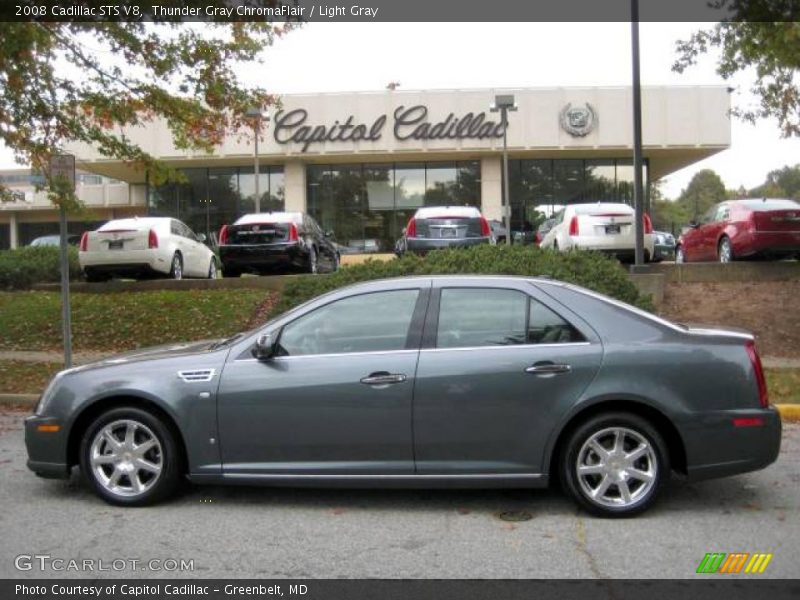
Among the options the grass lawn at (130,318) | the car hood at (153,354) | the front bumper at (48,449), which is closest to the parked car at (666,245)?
the grass lawn at (130,318)

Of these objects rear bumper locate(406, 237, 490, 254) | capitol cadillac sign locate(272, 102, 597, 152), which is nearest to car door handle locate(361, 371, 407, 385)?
rear bumper locate(406, 237, 490, 254)

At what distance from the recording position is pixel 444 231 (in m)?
15.2

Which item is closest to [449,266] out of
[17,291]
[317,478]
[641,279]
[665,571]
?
[641,279]

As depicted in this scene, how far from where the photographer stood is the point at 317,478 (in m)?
4.96

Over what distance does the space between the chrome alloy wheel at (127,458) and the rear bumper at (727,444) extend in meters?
3.40

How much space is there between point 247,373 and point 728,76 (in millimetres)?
10018

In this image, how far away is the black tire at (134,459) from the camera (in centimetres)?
510

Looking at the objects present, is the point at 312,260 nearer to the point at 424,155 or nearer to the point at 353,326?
the point at 353,326

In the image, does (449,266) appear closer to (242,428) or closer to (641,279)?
(641,279)

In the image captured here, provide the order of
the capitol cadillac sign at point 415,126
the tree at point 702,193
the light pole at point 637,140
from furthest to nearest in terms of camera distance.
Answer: the tree at point 702,193 → the capitol cadillac sign at point 415,126 → the light pole at point 637,140

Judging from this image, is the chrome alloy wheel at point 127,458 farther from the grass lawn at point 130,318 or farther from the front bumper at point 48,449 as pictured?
the grass lawn at point 130,318

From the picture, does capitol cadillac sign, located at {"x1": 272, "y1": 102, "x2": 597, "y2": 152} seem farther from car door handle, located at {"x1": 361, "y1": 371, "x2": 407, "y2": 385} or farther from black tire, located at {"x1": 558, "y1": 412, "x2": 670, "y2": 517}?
black tire, located at {"x1": 558, "y1": 412, "x2": 670, "y2": 517}

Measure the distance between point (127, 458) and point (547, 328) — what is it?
9.45 ft

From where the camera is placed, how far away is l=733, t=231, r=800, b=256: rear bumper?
1349 cm
